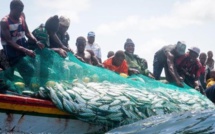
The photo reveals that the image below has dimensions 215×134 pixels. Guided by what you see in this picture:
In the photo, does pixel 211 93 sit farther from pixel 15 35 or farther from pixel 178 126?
pixel 178 126

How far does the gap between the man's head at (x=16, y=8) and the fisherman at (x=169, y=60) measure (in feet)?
11.9

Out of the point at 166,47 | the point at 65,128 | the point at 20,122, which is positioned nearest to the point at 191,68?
the point at 166,47

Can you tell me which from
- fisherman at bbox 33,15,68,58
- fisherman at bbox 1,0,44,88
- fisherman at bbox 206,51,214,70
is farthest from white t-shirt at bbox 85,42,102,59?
fisherman at bbox 206,51,214,70

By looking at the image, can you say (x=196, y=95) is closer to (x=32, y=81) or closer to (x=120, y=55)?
(x=120, y=55)

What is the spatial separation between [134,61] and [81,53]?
151 cm

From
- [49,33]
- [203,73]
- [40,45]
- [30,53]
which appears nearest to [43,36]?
[49,33]

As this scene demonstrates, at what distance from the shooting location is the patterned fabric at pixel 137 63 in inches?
395

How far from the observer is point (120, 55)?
9.30 m

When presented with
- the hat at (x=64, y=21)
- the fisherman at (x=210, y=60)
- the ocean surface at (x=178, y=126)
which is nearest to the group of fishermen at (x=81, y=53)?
the hat at (x=64, y=21)

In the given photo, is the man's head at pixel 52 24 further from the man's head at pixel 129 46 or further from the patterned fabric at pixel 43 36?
the man's head at pixel 129 46

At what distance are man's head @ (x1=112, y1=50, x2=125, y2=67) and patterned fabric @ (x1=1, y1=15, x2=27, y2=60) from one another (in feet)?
7.14

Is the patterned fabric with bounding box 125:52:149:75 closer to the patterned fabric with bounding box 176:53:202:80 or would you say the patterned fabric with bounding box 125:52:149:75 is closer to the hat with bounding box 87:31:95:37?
the patterned fabric with bounding box 176:53:202:80

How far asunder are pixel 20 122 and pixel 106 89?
61.0 inches

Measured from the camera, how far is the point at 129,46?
10461mm
